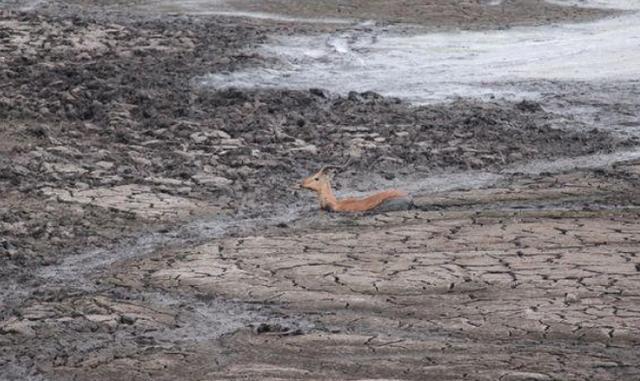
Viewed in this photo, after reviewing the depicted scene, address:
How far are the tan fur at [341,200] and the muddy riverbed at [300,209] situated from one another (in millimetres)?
158

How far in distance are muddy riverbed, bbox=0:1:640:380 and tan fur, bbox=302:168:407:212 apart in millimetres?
158

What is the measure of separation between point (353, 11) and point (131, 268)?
40.4ft

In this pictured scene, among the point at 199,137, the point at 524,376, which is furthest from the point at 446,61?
the point at 524,376

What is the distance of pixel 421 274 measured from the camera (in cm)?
838

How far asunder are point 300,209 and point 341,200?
33 centimetres

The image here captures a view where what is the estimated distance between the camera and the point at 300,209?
10.6m

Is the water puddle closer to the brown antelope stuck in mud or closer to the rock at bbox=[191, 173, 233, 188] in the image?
the rock at bbox=[191, 173, 233, 188]

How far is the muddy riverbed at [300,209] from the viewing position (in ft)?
23.6

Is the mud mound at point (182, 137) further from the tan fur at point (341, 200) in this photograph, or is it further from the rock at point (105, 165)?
the tan fur at point (341, 200)

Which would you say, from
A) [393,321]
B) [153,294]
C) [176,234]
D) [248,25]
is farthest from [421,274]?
[248,25]

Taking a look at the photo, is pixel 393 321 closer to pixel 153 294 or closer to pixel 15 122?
pixel 153 294

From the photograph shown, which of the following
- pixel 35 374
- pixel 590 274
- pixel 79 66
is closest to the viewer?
pixel 35 374

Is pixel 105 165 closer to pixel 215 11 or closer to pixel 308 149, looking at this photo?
pixel 308 149

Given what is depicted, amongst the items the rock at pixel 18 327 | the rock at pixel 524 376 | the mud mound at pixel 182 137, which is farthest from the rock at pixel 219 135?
the rock at pixel 524 376
